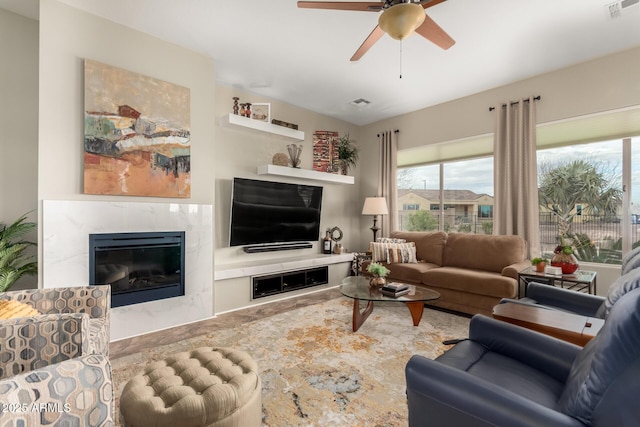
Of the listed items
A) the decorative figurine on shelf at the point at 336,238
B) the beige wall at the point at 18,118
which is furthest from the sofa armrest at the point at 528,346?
the beige wall at the point at 18,118

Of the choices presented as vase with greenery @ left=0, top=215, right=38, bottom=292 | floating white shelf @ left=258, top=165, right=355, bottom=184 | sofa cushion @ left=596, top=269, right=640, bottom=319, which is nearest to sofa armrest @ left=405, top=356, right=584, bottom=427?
sofa cushion @ left=596, top=269, right=640, bottom=319

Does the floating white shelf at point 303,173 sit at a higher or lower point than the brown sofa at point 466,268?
higher

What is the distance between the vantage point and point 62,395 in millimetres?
828

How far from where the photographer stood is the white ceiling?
101 inches

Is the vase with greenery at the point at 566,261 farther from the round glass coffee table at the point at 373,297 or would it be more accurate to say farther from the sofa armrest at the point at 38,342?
the sofa armrest at the point at 38,342

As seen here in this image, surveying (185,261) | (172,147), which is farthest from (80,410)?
(172,147)

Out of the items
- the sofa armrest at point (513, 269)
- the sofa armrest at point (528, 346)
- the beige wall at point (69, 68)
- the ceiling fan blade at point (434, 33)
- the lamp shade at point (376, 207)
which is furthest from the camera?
the lamp shade at point (376, 207)

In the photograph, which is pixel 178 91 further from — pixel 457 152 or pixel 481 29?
pixel 457 152

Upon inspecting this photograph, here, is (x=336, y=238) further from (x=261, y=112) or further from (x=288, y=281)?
(x=261, y=112)

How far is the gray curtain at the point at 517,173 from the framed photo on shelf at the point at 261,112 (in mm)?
3185

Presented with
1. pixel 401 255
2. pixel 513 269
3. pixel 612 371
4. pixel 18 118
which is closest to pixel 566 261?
pixel 513 269

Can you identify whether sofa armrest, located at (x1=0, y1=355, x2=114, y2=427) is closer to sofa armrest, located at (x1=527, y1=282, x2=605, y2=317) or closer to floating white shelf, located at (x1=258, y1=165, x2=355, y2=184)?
sofa armrest, located at (x1=527, y1=282, x2=605, y2=317)

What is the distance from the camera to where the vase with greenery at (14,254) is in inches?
93.2

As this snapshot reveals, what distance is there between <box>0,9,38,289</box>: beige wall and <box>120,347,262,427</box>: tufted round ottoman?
7.83 ft
